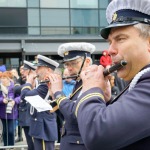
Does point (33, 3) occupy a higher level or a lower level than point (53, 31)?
higher

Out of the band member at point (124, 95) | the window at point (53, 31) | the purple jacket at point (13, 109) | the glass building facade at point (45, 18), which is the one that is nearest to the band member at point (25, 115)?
the purple jacket at point (13, 109)

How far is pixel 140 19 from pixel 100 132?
1.68ft

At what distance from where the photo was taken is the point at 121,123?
4.02 ft

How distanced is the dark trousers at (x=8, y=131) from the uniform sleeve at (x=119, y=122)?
654cm

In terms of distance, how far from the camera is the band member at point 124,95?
4.06 feet

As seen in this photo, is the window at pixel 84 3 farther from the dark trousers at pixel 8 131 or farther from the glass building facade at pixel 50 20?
the dark trousers at pixel 8 131

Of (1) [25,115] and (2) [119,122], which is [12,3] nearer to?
(1) [25,115]

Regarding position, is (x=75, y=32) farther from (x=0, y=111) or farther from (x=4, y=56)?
(x=0, y=111)

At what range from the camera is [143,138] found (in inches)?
51.3

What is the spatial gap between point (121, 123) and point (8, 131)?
21.8 ft

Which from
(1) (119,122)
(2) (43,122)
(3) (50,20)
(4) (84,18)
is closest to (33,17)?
(3) (50,20)

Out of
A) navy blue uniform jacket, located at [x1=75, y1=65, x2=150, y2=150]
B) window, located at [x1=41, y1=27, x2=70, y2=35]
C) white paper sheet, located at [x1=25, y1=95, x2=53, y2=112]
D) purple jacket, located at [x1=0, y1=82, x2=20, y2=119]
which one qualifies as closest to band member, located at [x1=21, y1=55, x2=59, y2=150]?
white paper sheet, located at [x1=25, y1=95, x2=53, y2=112]

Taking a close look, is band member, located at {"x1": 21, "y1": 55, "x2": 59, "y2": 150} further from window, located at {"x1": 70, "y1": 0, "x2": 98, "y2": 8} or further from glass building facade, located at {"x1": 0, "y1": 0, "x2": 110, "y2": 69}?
window, located at {"x1": 70, "y1": 0, "x2": 98, "y2": 8}

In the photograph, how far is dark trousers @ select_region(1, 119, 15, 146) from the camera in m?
7.62
